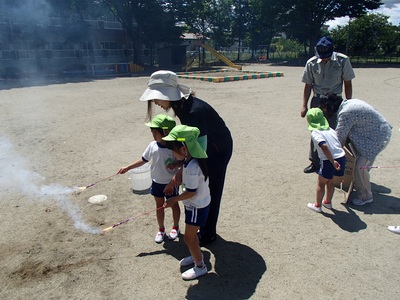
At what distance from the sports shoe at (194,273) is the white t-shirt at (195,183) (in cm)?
59

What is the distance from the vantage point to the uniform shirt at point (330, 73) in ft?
14.4

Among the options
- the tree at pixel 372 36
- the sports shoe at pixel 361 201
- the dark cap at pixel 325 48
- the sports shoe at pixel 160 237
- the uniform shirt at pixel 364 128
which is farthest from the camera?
the tree at pixel 372 36

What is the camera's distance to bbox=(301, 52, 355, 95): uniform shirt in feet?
14.4

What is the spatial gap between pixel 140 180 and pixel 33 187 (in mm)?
1642

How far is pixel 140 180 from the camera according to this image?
4.32 meters

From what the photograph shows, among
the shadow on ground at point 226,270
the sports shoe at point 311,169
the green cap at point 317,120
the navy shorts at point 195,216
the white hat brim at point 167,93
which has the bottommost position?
the shadow on ground at point 226,270

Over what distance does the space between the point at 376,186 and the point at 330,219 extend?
129cm

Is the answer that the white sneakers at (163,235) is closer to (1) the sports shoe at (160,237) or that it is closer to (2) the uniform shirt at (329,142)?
(1) the sports shoe at (160,237)

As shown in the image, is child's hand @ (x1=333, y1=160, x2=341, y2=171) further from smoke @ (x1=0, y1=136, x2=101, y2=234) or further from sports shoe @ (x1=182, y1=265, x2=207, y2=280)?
smoke @ (x1=0, y1=136, x2=101, y2=234)

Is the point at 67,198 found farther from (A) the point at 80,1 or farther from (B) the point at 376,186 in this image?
(A) the point at 80,1

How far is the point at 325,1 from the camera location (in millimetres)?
31219

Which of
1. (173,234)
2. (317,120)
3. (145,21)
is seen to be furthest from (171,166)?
(145,21)

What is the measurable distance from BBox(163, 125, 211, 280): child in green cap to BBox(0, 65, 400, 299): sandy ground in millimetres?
268

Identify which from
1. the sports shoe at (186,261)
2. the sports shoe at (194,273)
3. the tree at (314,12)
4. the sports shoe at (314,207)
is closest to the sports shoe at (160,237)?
the sports shoe at (186,261)
